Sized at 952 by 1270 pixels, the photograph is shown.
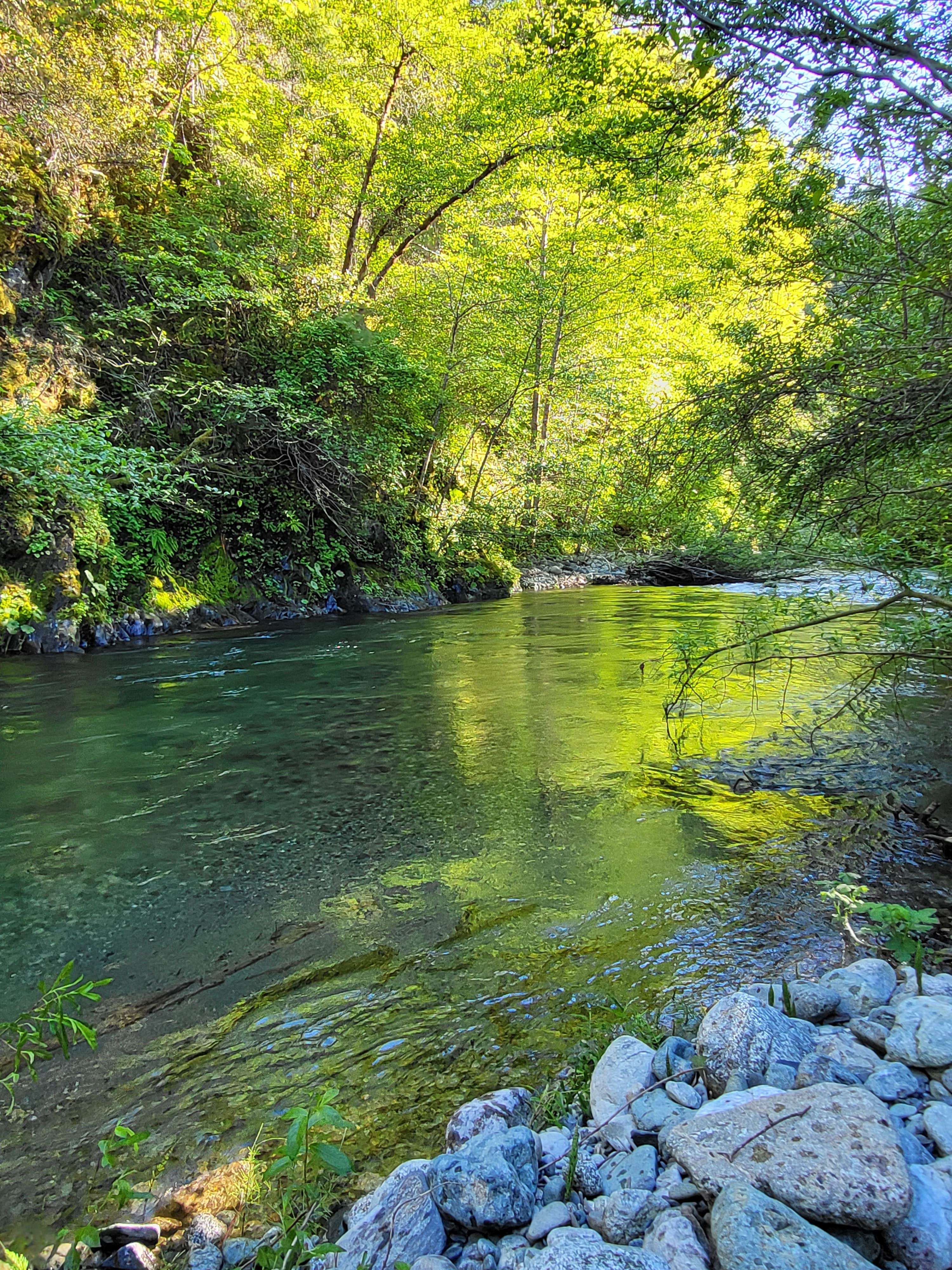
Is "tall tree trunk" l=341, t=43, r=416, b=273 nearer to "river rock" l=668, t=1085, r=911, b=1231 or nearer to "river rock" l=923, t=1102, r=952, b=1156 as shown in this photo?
"river rock" l=668, t=1085, r=911, b=1231

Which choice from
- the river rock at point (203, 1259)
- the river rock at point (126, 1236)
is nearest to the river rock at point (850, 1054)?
the river rock at point (203, 1259)

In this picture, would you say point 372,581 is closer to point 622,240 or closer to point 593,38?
point 622,240

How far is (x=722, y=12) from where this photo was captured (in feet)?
11.9

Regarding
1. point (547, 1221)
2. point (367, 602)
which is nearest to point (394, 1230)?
point (547, 1221)

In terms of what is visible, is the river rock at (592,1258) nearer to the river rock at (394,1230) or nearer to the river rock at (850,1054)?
the river rock at (394,1230)

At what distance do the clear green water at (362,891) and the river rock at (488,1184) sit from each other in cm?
39

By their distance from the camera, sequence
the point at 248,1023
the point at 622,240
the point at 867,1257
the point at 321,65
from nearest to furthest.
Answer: the point at 867,1257, the point at 248,1023, the point at 321,65, the point at 622,240

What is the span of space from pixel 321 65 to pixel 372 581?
42.5 ft

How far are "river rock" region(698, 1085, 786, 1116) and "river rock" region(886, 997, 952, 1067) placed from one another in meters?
0.47

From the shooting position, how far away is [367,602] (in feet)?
55.6

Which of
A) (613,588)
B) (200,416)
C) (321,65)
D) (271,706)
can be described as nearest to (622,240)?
(321,65)

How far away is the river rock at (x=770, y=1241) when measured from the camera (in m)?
1.48

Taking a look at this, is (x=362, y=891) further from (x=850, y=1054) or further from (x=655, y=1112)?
(x=850, y=1054)

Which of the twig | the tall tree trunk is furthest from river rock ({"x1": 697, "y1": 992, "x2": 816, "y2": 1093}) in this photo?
the tall tree trunk
